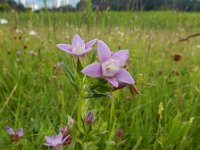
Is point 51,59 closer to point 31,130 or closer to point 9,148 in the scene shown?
point 31,130

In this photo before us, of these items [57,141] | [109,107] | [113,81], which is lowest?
[109,107]

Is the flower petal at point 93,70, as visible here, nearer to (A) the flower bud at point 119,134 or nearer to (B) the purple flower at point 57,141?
(B) the purple flower at point 57,141

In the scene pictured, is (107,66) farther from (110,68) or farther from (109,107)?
(109,107)

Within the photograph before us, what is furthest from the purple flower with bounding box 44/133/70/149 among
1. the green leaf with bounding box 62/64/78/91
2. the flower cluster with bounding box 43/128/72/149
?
the green leaf with bounding box 62/64/78/91

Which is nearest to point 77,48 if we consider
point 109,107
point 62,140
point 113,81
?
point 113,81

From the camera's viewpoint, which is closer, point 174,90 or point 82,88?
point 82,88

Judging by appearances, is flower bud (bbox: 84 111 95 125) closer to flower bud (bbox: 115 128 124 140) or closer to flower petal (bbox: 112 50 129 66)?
flower petal (bbox: 112 50 129 66)

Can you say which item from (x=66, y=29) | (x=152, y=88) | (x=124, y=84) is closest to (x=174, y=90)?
(x=152, y=88)
